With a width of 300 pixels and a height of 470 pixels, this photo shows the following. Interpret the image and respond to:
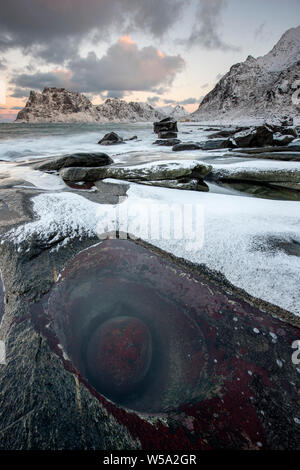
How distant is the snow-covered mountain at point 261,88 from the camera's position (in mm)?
44759

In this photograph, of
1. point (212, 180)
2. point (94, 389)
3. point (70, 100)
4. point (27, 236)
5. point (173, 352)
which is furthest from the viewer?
point (70, 100)

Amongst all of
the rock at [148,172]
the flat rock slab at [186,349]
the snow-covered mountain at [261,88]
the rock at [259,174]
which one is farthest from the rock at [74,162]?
the snow-covered mountain at [261,88]

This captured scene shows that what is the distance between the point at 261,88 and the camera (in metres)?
57.4

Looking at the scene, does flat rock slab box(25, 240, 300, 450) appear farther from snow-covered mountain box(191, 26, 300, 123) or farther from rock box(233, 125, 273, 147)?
snow-covered mountain box(191, 26, 300, 123)

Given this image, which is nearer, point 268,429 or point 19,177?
point 268,429

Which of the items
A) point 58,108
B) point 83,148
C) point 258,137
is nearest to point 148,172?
point 258,137

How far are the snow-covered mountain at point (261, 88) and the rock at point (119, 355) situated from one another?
1915 inches

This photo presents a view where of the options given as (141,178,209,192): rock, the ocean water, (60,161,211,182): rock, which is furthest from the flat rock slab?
the ocean water

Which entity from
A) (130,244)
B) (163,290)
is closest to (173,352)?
(163,290)

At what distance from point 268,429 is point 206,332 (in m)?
0.42

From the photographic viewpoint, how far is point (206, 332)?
43.6 inches

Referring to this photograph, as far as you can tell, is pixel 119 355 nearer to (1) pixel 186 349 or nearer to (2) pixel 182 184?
(1) pixel 186 349

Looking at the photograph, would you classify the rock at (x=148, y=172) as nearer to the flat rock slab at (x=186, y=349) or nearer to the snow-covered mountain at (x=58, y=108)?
the flat rock slab at (x=186, y=349)
